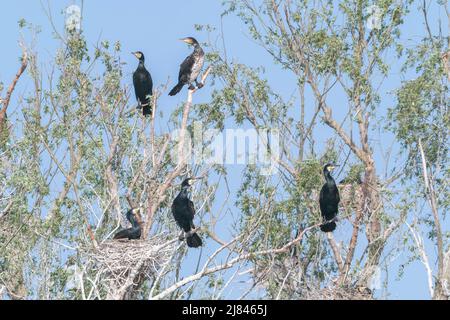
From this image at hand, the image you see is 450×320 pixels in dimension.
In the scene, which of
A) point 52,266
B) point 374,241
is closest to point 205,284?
point 52,266

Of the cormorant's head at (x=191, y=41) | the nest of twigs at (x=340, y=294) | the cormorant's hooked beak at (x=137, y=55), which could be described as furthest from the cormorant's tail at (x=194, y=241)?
the cormorant's head at (x=191, y=41)

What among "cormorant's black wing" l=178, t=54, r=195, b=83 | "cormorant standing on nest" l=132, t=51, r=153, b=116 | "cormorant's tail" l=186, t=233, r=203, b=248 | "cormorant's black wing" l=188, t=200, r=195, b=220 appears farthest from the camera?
"cormorant standing on nest" l=132, t=51, r=153, b=116

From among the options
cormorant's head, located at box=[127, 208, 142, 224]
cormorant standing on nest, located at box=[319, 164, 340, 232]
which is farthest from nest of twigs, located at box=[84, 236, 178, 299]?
cormorant standing on nest, located at box=[319, 164, 340, 232]

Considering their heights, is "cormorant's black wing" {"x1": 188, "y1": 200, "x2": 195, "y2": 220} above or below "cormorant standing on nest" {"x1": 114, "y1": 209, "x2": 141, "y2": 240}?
above

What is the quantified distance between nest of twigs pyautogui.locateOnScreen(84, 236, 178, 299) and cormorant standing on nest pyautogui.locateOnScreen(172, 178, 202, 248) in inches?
21.6

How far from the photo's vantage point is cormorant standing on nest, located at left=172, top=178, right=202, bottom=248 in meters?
21.7

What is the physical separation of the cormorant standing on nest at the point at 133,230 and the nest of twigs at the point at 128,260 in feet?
1.40

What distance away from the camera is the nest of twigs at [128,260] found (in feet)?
67.7

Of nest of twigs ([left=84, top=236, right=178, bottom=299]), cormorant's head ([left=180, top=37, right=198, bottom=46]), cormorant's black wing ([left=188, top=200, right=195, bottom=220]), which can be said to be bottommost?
nest of twigs ([left=84, top=236, right=178, bottom=299])

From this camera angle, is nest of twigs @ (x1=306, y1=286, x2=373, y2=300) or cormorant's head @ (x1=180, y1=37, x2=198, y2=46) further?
cormorant's head @ (x1=180, y1=37, x2=198, y2=46)

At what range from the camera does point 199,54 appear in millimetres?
26141

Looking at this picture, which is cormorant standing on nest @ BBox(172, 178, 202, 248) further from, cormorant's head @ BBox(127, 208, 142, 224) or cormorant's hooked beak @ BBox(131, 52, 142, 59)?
cormorant's hooked beak @ BBox(131, 52, 142, 59)
